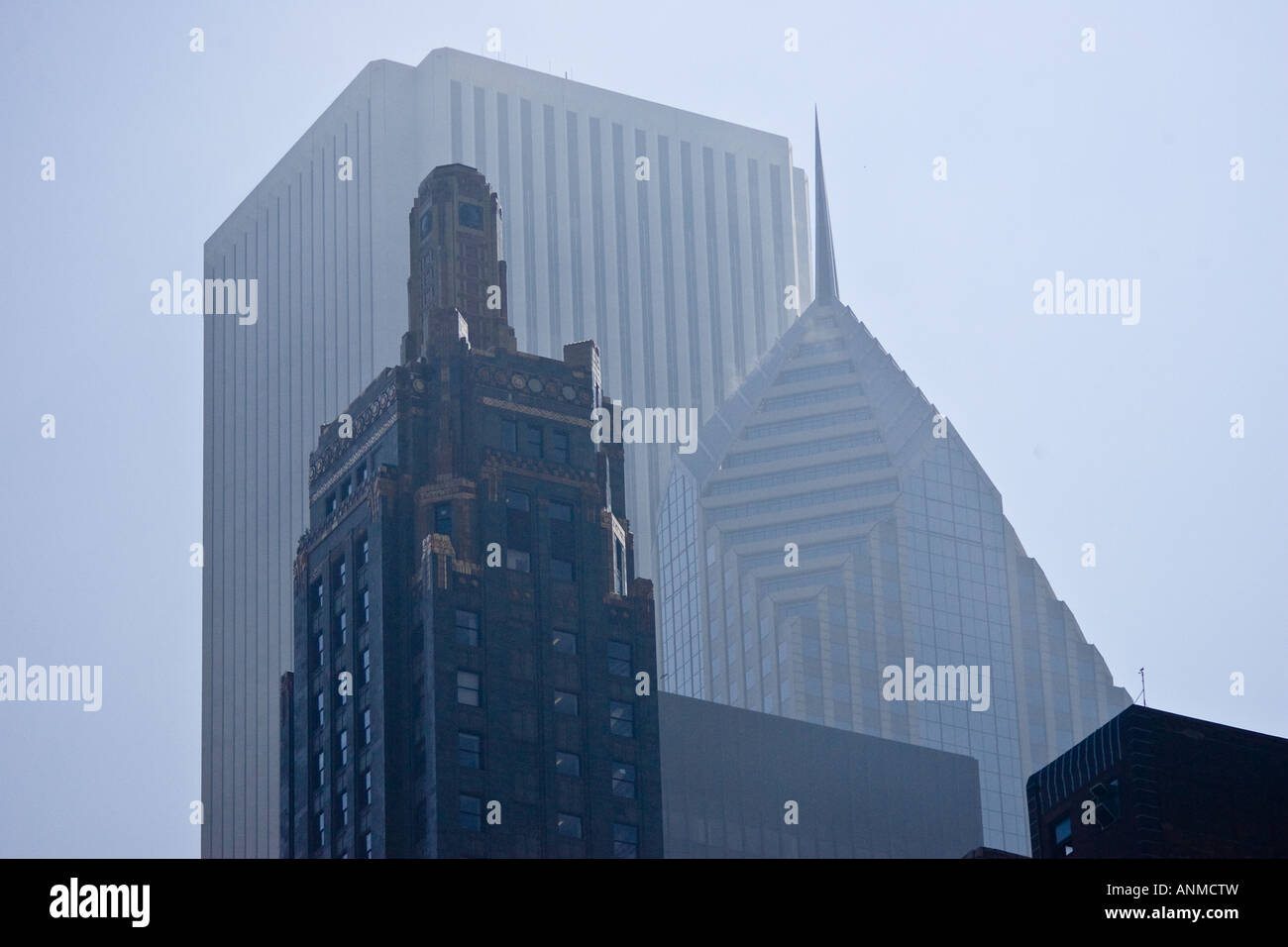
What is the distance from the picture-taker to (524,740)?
449 ft

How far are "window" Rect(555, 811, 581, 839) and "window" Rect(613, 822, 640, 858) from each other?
221 centimetres

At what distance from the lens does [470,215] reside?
541 feet

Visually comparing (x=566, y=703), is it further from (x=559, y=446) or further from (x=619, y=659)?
(x=559, y=446)

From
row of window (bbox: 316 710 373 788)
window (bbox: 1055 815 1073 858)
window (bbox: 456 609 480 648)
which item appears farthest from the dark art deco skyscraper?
window (bbox: 1055 815 1073 858)

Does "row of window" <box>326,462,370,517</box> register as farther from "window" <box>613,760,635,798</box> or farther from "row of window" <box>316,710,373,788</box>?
"window" <box>613,760,635,798</box>

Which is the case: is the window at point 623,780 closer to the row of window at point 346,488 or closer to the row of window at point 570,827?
the row of window at point 570,827

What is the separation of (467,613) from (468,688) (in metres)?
5.35

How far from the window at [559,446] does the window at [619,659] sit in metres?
13.7

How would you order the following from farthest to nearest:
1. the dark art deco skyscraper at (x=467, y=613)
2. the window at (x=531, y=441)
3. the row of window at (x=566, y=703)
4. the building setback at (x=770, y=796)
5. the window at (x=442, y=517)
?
the building setback at (x=770, y=796)
the window at (x=531, y=441)
the window at (x=442, y=517)
the row of window at (x=566, y=703)
the dark art deco skyscraper at (x=467, y=613)

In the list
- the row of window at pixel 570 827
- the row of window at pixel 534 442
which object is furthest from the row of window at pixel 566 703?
the row of window at pixel 534 442

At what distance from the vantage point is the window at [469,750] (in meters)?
135

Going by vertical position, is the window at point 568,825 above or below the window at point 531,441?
below

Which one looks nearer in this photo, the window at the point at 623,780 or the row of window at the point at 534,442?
the window at the point at 623,780
